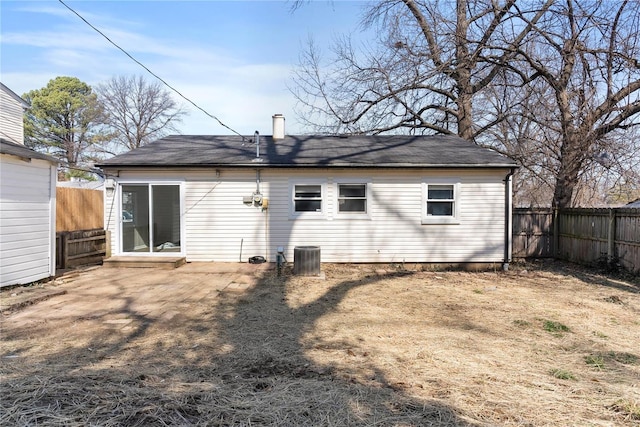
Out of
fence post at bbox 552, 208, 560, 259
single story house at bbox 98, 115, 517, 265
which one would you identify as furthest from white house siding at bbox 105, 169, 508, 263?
fence post at bbox 552, 208, 560, 259

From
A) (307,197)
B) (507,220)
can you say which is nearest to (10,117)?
(307,197)

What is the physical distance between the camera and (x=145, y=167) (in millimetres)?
10156

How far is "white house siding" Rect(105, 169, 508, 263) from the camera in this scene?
10.4 meters

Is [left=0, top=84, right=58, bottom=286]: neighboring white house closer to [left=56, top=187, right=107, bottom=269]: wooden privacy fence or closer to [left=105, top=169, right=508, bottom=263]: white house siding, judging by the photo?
[left=56, top=187, right=107, bottom=269]: wooden privacy fence

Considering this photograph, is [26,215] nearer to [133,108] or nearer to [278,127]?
[278,127]

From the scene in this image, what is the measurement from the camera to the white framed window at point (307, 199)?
10430mm

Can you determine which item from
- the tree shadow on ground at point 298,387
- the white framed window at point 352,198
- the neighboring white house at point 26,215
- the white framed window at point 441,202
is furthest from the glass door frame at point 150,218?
the white framed window at point 441,202

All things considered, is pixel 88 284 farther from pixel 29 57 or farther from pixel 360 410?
pixel 29 57

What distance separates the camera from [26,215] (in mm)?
7574

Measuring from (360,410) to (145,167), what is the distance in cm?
915

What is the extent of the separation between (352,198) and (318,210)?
98 centimetres

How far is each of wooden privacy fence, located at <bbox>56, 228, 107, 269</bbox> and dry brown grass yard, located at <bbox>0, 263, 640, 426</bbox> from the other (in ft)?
7.13

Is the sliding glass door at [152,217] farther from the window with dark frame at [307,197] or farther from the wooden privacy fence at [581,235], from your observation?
the wooden privacy fence at [581,235]

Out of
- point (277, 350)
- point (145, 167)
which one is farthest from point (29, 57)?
point (277, 350)
